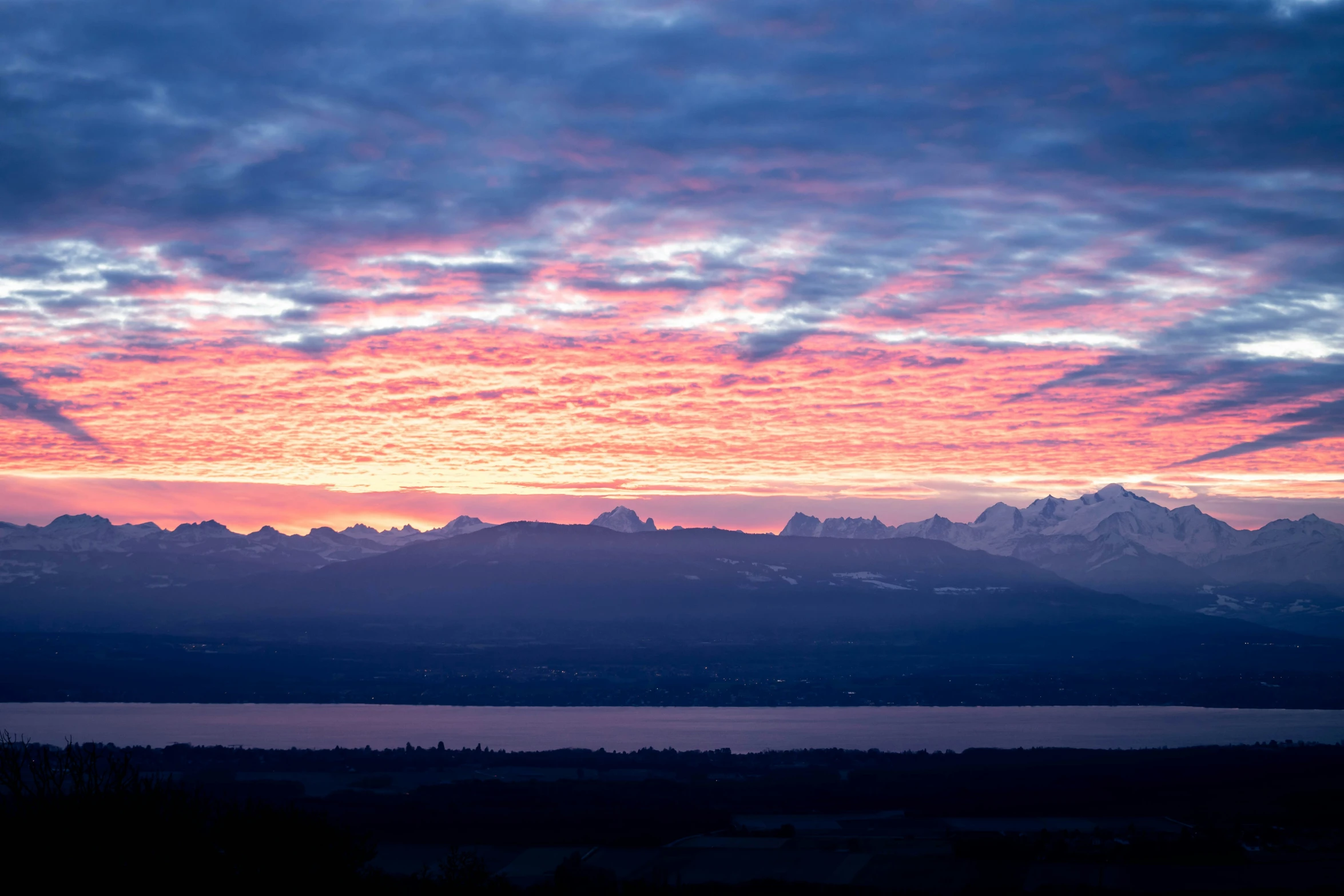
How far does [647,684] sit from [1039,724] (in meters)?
66.0

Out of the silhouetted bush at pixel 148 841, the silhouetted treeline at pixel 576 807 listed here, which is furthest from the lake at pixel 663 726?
the silhouetted bush at pixel 148 841

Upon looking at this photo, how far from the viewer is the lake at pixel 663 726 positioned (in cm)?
10569

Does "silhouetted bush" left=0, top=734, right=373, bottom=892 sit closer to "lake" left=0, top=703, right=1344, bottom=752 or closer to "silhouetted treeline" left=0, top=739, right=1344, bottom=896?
"silhouetted treeline" left=0, top=739, right=1344, bottom=896

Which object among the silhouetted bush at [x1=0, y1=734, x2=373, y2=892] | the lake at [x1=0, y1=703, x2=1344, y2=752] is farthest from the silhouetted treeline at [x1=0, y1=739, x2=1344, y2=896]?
the lake at [x1=0, y1=703, x2=1344, y2=752]

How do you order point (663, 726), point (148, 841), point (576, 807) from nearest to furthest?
point (148, 841) < point (576, 807) < point (663, 726)

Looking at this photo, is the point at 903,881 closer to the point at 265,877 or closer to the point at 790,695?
the point at 265,877

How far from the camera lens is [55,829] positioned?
20953 millimetres

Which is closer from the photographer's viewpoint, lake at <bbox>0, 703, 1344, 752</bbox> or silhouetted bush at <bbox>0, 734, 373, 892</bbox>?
silhouetted bush at <bbox>0, 734, 373, 892</bbox>

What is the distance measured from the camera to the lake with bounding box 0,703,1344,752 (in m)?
106

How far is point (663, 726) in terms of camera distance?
5094 inches

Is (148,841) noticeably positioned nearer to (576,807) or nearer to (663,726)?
(576,807)

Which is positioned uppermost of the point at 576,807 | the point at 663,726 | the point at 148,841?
the point at 148,841

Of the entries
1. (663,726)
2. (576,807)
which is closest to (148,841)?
(576,807)

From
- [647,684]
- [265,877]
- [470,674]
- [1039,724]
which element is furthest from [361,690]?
[265,877]
